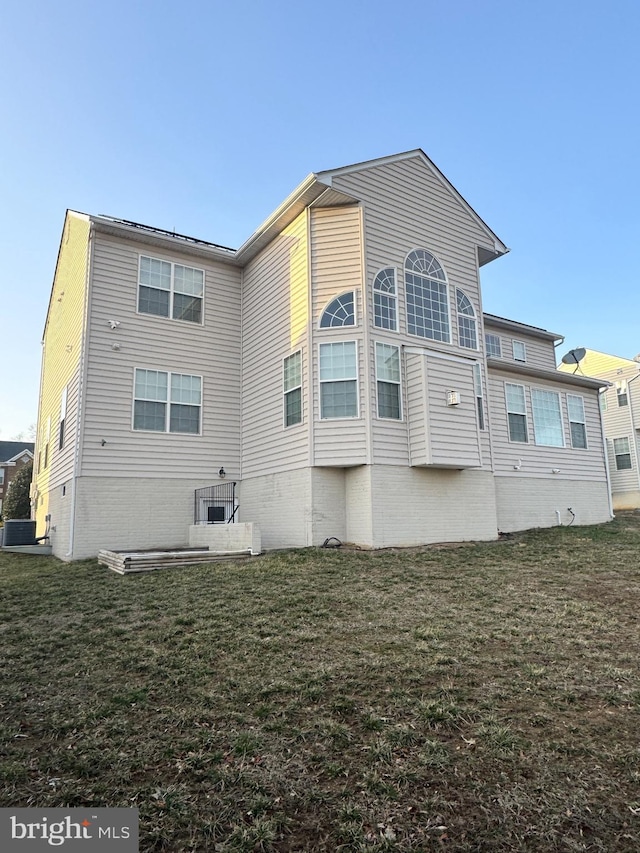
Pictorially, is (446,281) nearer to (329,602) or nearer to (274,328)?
(274,328)

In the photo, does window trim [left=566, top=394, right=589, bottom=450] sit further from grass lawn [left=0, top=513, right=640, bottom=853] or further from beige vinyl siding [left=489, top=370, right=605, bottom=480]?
grass lawn [left=0, top=513, right=640, bottom=853]

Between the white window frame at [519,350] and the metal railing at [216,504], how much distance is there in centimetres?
1120

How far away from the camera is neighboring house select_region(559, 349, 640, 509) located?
23312mm

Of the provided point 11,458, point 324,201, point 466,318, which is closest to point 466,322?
point 466,318

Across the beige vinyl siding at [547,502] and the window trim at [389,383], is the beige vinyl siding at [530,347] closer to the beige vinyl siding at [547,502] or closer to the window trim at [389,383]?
the beige vinyl siding at [547,502]

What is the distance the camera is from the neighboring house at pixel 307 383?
10500 millimetres

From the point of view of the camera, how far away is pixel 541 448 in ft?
48.1

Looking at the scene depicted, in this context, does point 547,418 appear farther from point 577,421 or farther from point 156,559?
point 156,559

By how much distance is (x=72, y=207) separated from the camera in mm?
13742

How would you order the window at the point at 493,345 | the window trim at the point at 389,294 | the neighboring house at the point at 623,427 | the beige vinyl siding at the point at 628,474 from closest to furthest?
the window trim at the point at 389,294 < the window at the point at 493,345 < the beige vinyl siding at the point at 628,474 < the neighboring house at the point at 623,427

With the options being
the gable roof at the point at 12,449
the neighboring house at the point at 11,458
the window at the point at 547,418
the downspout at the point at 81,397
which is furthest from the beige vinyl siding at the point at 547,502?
the gable roof at the point at 12,449

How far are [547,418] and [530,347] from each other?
4505 millimetres

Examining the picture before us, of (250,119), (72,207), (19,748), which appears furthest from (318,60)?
(19,748)

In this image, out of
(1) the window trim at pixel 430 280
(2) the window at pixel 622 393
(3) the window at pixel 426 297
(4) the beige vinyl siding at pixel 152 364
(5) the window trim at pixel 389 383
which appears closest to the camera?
(5) the window trim at pixel 389 383
